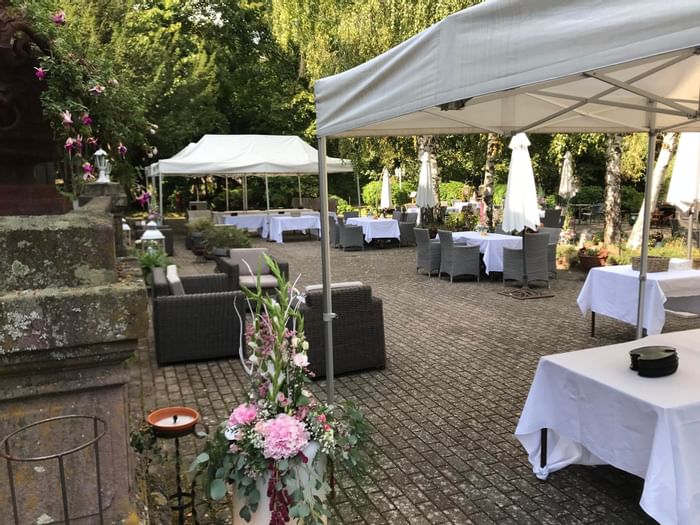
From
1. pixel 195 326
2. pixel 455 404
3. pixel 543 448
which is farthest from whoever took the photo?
pixel 195 326

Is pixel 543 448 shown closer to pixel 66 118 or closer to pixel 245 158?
pixel 66 118

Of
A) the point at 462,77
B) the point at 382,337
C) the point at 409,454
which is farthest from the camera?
the point at 382,337

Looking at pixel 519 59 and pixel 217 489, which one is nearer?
pixel 217 489

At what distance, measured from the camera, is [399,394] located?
4.58 meters

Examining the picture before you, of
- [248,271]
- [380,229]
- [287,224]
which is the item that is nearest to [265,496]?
[248,271]

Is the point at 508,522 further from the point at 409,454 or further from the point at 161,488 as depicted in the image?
the point at 161,488

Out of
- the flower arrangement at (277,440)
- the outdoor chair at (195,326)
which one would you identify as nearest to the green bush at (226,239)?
the outdoor chair at (195,326)

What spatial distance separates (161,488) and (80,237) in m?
1.98

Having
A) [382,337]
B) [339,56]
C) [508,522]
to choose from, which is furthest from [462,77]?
[339,56]

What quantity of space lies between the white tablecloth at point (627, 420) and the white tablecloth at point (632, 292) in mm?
2086

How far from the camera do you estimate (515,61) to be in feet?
7.21

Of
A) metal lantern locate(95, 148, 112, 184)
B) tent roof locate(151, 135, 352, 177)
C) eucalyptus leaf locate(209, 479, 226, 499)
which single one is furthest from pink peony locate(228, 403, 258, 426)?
tent roof locate(151, 135, 352, 177)

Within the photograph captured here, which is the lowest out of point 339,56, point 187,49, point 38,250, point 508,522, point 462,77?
point 508,522

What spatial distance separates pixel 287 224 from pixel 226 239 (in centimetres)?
466
